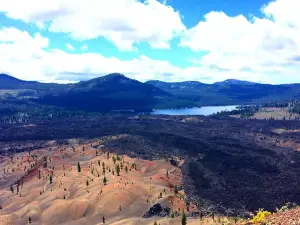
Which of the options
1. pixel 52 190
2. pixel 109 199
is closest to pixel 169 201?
pixel 109 199

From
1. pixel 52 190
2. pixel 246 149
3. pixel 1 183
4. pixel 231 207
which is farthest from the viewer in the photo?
pixel 246 149

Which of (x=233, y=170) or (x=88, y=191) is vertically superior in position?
(x=88, y=191)

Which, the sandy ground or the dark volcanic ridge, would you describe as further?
the dark volcanic ridge

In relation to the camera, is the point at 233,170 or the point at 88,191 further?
the point at 233,170

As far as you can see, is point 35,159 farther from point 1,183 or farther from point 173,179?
point 173,179

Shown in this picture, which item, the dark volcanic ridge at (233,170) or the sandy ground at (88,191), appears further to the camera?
the dark volcanic ridge at (233,170)

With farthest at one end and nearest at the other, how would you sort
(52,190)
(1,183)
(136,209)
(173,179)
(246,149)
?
(246,149), (1,183), (173,179), (52,190), (136,209)

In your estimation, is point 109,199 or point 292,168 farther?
point 292,168

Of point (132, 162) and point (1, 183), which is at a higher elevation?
point (132, 162)
